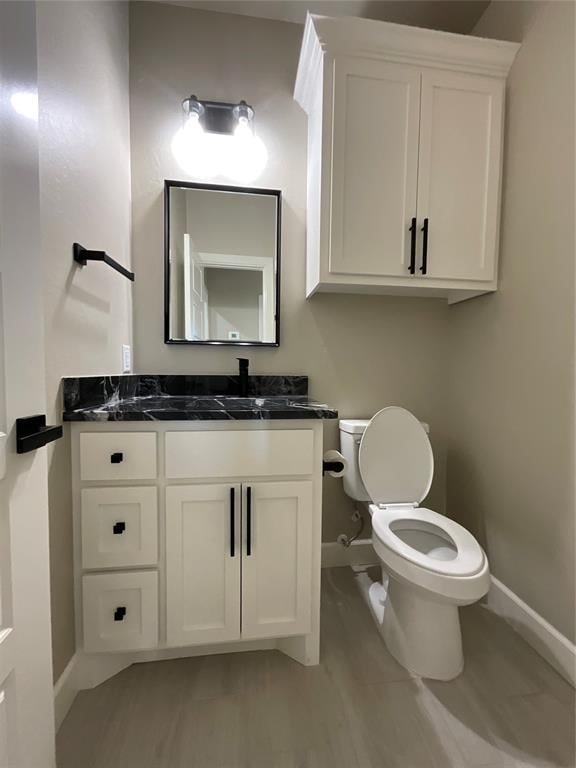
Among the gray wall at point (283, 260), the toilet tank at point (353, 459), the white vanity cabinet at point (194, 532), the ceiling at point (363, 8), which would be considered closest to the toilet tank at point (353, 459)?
the toilet tank at point (353, 459)

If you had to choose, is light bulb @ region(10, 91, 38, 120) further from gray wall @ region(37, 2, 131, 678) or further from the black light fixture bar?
the black light fixture bar

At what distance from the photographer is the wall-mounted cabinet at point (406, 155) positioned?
139 centimetres

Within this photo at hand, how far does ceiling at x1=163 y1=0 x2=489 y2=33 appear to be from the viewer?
1.59 metres

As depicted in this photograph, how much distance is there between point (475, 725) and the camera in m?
1.03

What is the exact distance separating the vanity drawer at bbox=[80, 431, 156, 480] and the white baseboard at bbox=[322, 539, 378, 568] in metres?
1.15

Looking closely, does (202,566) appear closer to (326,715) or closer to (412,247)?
(326,715)

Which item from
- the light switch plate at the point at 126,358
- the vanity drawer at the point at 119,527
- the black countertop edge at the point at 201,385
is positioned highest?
the light switch plate at the point at 126,358

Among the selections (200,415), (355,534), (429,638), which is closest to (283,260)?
(200,415)

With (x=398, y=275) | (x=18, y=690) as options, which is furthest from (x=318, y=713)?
(x=398, y=275)

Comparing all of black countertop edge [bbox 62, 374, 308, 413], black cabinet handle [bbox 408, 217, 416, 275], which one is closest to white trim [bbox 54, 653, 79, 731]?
black countertop edge [bbox 62, 374, 308, 413]

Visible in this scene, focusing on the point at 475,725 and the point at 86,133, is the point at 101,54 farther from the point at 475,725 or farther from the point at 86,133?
the point at 475,725

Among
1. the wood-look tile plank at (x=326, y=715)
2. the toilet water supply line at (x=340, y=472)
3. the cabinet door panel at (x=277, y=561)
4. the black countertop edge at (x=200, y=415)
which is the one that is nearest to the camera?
the wood-look tile plank at (x=326, y=715)

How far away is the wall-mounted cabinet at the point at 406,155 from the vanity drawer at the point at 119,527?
1.10 metres

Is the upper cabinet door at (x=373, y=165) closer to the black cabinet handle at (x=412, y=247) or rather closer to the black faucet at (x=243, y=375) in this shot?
the black cabinet handle at (x=412, y=247)
